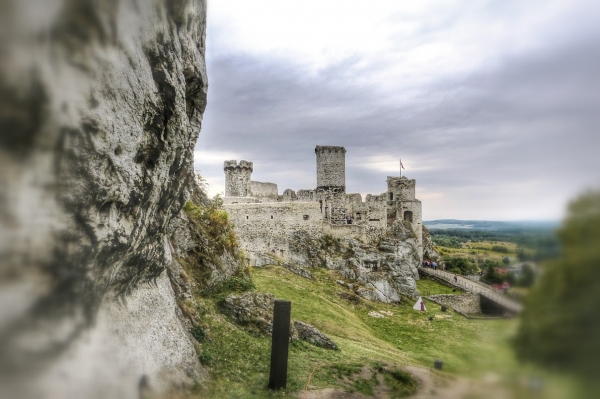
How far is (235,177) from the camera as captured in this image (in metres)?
44.4

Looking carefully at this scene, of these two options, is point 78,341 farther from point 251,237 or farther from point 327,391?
point 251,237

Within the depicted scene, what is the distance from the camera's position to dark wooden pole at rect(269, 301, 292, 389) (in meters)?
8.67

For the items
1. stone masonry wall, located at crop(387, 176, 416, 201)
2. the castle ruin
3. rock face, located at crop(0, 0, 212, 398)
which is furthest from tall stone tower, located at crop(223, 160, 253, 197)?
rock face, located at crop(0, 0, 212, 398)

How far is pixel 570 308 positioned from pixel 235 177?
43786 mm

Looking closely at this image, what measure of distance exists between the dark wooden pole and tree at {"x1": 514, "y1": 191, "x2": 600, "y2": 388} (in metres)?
7.48

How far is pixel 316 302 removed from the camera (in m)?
20.7

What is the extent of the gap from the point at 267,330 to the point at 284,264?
15935 millimetres

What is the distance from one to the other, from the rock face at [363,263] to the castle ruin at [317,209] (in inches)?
39.9

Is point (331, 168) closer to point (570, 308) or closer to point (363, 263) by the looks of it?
point (363, 263)

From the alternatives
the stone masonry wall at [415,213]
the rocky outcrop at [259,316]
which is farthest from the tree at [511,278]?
the stone masonry wall at [415,213]

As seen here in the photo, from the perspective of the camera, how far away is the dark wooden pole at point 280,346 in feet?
28.5

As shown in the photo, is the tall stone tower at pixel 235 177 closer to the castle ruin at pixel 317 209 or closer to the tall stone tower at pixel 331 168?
the castle ruin at pixel 317 209

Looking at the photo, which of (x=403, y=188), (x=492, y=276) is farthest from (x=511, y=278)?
(x=403, y=188)

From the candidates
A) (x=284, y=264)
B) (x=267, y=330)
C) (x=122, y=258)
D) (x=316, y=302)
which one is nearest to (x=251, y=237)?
(x=284, y=264)
